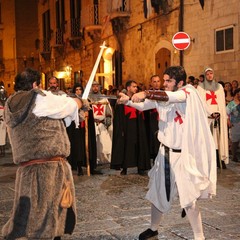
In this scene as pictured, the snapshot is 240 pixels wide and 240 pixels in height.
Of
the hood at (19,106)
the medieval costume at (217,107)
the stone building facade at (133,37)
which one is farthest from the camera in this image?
the stone building facade at (133,37)

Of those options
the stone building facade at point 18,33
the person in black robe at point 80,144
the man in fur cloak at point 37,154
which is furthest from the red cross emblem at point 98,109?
the stone building facade at point 18,33

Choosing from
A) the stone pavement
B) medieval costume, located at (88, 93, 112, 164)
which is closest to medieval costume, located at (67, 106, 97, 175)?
the stone pavement

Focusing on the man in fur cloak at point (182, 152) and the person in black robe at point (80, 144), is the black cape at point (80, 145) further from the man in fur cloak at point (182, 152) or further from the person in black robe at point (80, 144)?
the man in fur cloak at point (182, 152)

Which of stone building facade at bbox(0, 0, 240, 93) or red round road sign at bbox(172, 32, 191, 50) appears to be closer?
stone building facade at bbox(0, 0, 240, 93)

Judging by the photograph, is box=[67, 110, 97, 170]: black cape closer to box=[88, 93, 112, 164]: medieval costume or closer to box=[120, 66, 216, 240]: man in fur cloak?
box=[88, 93, 112, 164]: medieval costume

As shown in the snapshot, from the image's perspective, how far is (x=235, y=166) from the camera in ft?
35.4

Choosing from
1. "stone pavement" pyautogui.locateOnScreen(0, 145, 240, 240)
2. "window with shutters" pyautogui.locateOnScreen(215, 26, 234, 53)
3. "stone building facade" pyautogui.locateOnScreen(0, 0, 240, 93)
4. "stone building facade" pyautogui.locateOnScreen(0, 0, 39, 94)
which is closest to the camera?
"stone pavement" pyautogui.locateOnScreen(0, 145, 240, 240)

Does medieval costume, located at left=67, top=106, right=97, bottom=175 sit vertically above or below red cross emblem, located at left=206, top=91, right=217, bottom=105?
below

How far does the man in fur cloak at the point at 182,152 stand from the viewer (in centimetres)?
515

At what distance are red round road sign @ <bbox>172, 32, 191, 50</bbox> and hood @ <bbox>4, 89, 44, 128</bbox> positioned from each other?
11.0m

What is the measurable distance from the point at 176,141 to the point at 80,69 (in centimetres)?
2407

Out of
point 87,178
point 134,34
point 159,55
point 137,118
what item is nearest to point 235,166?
point 137,118

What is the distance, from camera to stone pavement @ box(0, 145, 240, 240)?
5883 mm

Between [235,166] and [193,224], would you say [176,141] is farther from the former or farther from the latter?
[235,166]
